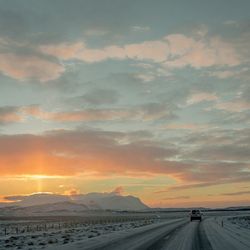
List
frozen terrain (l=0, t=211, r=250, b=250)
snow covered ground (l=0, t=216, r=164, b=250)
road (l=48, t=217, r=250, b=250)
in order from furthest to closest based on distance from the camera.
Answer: snow covered ground (l=0, t=216, r=164, b=250)
frozen terrain (l=0, t=211, r=250, b=250)
road (l=48, t=217, r=250, b=250)

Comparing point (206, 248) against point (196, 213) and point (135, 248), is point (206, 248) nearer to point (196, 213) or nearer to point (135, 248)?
point (135, 248)

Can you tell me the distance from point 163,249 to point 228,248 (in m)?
3.47

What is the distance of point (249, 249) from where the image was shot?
73.2 feet

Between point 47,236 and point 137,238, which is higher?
point 47,236

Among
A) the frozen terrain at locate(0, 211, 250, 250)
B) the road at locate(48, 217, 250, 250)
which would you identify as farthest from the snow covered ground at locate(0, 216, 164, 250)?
the road at locate(48, 217, 250, 250)

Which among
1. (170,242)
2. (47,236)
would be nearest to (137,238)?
(170,242)

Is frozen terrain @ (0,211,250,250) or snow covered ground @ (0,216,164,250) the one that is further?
snow covered ground @ (0,216,164,250)

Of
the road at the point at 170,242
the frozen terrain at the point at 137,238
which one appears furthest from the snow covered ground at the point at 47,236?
the road at the point at 170,242

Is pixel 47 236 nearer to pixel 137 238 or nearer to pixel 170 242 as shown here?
pixel 137 238

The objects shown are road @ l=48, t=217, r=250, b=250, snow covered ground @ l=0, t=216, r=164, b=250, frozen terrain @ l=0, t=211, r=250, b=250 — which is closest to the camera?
road @ l=48, t=217, r=250, b=250

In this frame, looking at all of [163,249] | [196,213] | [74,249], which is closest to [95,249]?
[74,249]

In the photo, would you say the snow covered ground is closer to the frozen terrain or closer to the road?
the frozen terrain

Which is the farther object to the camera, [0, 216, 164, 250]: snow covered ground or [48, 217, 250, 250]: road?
[0, 216, 164, 250]: snow covered ground

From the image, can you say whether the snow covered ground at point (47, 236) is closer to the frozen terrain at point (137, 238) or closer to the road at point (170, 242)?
the frozen terrain at point (137, 238)
